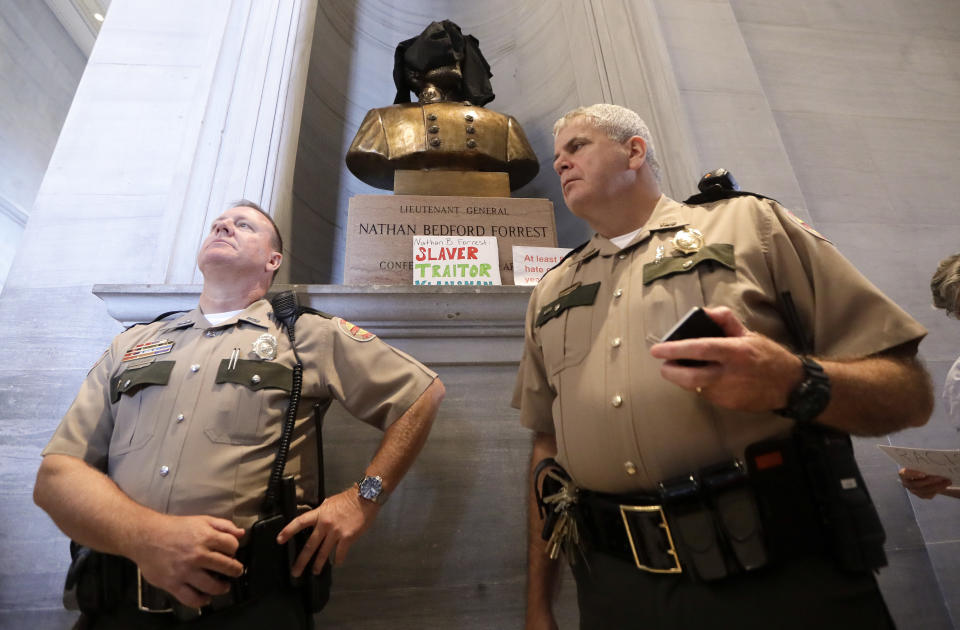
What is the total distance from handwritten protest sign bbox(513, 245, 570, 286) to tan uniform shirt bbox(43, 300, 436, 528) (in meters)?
0.75

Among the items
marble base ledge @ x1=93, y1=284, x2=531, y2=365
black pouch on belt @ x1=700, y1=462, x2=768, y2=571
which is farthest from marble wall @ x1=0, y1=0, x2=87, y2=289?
black pouch on belt @ x1=700, y1=462, x2=768, y2=571

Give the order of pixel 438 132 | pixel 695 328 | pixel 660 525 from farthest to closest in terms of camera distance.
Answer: pixel 438 132
pixel 660 525
pixel 695 328

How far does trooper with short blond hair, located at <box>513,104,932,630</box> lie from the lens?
70 centimetres

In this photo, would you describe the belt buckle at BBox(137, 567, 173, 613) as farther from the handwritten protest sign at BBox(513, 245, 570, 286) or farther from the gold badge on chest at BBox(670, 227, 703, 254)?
the handwritten protest sign at BBox(513, 245, 570, 286)

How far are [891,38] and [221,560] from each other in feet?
13.3

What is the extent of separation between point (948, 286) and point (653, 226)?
1.26 m

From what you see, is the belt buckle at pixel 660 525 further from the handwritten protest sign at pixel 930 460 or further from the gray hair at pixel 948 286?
the gray hair at pixel 948 286

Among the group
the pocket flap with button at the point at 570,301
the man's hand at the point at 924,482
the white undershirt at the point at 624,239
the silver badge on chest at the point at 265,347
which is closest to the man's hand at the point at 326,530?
the silver badge on chest at the point at 265,347

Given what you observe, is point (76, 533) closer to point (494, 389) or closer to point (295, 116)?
point (494, 389)

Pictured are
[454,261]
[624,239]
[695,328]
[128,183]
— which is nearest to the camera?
[695,328]

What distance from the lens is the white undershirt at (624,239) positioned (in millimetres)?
1096

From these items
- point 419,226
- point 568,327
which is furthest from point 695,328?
point 419,226

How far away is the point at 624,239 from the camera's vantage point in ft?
3.67

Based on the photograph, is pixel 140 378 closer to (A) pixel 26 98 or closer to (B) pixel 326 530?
(B) pixel 326 530
